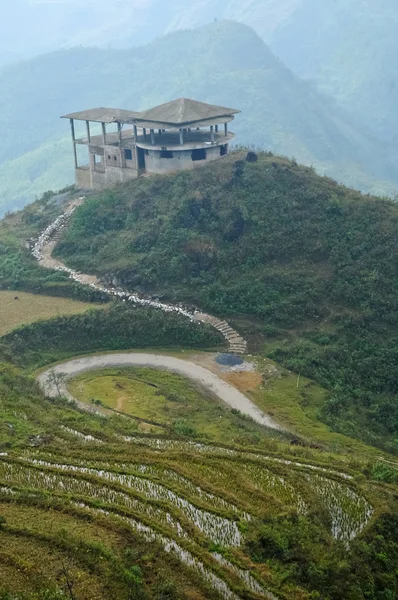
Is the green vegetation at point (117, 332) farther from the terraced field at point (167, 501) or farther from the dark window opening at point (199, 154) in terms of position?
the dark window opening at point (199, 154)

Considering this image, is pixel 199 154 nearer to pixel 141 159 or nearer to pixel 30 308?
pixel 141 159

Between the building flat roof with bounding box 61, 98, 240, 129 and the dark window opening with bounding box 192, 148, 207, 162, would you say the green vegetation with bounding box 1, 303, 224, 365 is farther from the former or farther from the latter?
the building flat roof with bounding box 61, 98, 240, 129

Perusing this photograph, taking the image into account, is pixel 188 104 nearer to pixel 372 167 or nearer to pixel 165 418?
pixel 165 418

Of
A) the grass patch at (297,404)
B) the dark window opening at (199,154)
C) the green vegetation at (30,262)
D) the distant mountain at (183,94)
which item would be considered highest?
the distant mountain at (183,94)

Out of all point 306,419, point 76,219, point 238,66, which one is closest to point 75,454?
point 306,419

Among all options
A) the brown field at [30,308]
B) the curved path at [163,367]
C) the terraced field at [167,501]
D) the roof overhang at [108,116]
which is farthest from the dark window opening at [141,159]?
the terraced field at [167,501]

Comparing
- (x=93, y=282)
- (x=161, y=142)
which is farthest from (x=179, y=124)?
(x=93, y=282)

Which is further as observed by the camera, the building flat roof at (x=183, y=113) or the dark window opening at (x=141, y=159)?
the dark window opening at (x=141, y=159)
